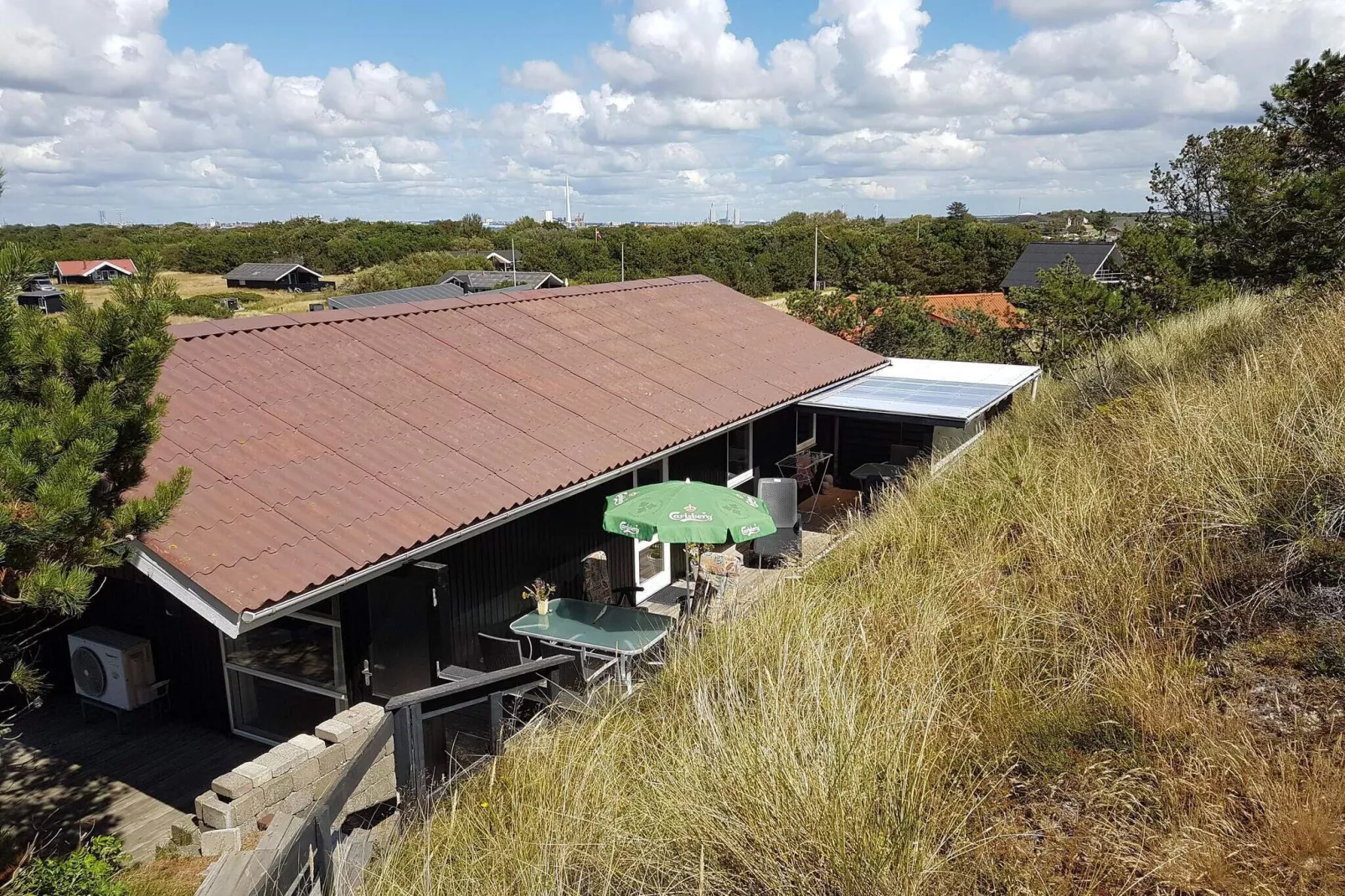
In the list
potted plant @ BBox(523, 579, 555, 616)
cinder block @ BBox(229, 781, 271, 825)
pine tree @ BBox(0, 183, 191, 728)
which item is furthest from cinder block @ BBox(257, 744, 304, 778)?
potted plant @ BBox(523, 579, 555, 616)

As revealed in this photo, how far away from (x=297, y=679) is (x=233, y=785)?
1.61m

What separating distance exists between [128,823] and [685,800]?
5.27m

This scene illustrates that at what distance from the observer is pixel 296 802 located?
6.43m

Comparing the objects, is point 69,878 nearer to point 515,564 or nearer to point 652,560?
point 515,564

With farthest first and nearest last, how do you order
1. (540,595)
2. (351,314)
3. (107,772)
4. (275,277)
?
1. (275,277)
2. (351,314)
3. (540,595)
4. (107,772)

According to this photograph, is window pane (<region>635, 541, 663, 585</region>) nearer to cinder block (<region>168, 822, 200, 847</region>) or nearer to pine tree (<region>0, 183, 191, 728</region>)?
cinder block (<region>168, 822, 200, 847</region>)

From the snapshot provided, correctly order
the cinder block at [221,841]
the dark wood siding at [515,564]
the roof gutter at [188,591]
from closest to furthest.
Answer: the roof gutter at [188,591]
the cinder block at [221,841]
the dark wood siding at [515,564]

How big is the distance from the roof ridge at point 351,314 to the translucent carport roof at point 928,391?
160 inches

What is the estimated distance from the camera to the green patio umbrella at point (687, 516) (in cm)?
841

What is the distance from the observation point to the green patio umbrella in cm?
841

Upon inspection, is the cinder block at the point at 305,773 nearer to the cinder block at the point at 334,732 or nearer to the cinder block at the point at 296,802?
the cinder block at the point at 296,802

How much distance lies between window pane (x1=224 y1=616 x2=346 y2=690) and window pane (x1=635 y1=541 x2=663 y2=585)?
413 cm

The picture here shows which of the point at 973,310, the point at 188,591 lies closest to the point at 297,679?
the point at 188,591

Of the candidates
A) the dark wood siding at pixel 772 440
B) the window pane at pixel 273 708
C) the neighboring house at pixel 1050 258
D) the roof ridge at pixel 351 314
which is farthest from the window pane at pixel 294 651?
the neighboring house at pixel 1050 258
